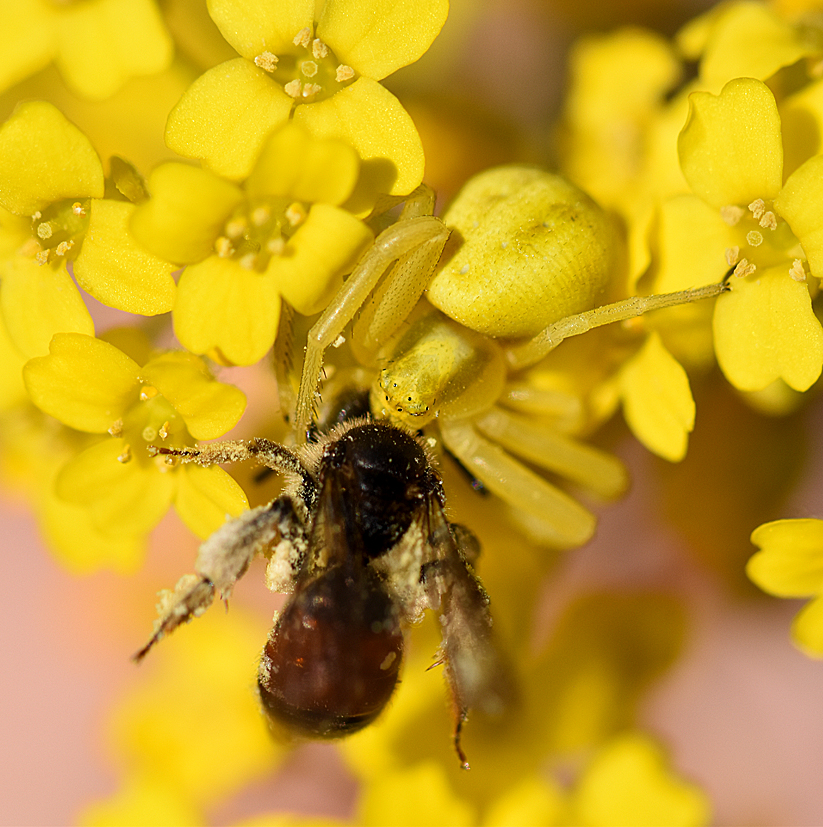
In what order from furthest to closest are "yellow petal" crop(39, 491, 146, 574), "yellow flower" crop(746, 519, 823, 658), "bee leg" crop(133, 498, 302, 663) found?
"yellow petal" crop(39, 491, 146, 574) < "yellow flower" crop(746, 519, 823, 658) < "bee leg" crop(133, 498, 302, 663)

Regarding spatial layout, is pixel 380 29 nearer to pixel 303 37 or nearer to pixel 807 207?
pixel 303 37

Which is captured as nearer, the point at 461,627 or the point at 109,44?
the point at 461,627

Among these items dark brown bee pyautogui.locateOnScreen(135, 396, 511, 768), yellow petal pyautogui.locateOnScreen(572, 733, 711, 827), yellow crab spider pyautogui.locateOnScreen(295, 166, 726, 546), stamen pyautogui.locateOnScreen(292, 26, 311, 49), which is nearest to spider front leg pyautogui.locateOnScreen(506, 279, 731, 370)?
yellow crab spider pyautogui.locateOnScreen(295, 166, 726, 546)

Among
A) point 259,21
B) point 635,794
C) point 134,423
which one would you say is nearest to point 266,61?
point 259,21

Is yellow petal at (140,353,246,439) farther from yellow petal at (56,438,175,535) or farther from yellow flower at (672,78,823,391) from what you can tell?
yellow flower at (672,78,823,391)

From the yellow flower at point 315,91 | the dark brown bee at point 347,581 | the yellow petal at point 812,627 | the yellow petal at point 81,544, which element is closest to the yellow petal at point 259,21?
the yellow flower at point 315,91

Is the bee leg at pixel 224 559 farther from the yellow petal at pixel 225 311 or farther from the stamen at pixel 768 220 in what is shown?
the stamen at pixel 768 220

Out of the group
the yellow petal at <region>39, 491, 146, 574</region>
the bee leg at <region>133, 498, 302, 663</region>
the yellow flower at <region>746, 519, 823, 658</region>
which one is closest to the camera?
the bee leg at <region>133, 498, 302, 663</region>
